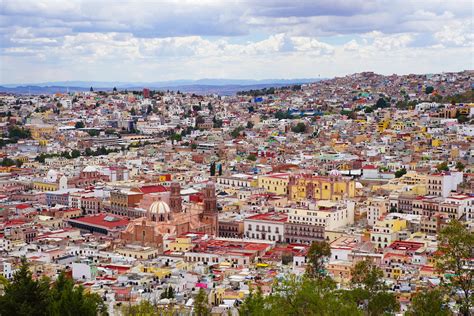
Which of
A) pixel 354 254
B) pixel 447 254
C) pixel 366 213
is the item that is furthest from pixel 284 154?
pixel 447 254

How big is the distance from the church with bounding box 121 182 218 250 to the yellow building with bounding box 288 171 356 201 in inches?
250

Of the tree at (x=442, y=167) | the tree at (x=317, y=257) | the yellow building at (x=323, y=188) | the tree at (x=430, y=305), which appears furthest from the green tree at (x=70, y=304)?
the tree at (x=442, y=167)

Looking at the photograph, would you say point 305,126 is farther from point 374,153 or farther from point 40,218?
point 40,218

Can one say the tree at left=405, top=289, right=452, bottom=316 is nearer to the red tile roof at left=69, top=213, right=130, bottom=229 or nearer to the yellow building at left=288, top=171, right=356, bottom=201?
the red tile roof at left=69, top=213, right=130, bottom=229

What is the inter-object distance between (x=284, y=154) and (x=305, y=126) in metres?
15.9

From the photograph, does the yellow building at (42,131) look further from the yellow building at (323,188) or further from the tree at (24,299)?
the tree at (24,299)

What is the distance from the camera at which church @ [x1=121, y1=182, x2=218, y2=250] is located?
32.2m

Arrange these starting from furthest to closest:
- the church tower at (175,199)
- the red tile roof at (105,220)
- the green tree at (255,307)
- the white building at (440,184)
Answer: the white building at (440,184)
the red tile roof at (105,220)
the church tower at (175,199)
the green tree at (255,307)

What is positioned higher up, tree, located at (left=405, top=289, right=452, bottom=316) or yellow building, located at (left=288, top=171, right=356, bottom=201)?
tree, located at (left=405, top=289, right=452, bottom=316)

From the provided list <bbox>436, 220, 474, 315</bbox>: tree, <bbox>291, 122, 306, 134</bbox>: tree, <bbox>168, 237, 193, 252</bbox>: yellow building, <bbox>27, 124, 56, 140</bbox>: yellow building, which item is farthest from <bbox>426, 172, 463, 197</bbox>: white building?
<bbox>27, 124, 56, 140</bbox>: yellow building

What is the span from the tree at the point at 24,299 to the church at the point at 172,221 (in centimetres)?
1331

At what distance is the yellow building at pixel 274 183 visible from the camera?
4192 cm

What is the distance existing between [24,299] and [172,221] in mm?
15236

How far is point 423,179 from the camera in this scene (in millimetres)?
39250
